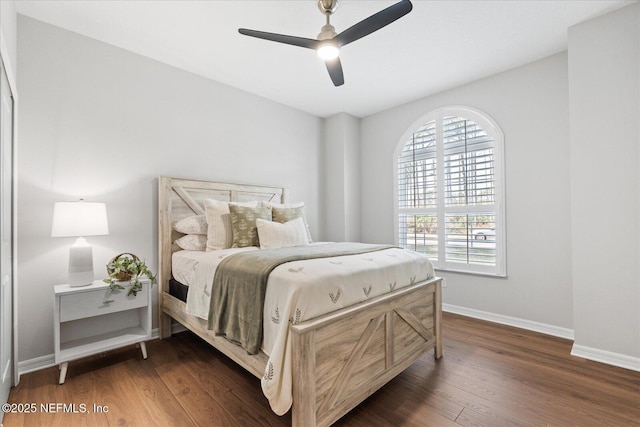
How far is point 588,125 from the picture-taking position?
250 cm

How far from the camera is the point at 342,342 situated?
1.67 metres

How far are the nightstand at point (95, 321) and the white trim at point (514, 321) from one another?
3.36m

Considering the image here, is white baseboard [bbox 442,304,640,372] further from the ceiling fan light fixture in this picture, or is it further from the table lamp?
the table lamp

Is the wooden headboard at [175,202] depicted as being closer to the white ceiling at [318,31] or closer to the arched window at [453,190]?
the white ceiling at [318,31]

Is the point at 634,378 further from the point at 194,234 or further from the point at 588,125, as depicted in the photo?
the point at 194,234

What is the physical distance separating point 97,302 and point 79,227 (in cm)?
→ 59

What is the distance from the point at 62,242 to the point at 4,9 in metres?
1.64

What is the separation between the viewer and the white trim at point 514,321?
116 inches

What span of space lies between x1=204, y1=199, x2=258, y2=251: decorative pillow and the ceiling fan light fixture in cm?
169

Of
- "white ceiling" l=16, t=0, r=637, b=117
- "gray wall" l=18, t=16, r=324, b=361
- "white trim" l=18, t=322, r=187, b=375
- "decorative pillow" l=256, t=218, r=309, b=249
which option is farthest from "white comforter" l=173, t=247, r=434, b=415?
"white ceiling" l=16, t=0, r=637, b=117

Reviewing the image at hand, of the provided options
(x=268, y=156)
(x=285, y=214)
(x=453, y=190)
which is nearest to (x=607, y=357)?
(x=453, y=190)

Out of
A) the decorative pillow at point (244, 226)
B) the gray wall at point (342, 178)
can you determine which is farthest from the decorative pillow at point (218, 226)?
the gray wall at point (342, 178)

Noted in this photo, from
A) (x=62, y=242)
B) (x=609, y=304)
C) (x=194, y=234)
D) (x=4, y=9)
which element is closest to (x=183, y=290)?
(x=194, y=234)

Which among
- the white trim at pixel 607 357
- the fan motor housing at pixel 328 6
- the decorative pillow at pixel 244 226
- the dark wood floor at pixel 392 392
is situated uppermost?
the fan motor housing at pixel 328 6
